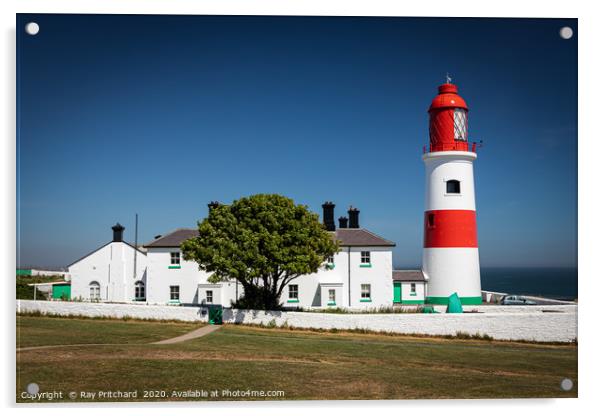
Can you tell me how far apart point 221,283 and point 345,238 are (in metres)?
5.90

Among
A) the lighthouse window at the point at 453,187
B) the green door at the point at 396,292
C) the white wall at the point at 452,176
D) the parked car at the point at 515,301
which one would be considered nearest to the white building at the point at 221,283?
the green door at the point at 396,292

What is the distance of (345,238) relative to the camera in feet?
81.3

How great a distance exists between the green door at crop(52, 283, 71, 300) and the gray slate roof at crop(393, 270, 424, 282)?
590 inches

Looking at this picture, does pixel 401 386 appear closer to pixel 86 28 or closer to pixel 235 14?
pixel 235 14

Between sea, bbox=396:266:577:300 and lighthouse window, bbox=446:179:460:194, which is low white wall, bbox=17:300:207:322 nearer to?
lighthouse window, bbox=446:179:460:194

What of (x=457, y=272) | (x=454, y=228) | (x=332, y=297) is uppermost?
(x=454, y=228)

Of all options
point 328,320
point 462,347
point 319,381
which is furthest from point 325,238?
point 319,381

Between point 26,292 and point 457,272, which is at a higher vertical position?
point 457,272

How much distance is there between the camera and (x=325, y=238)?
794 inches

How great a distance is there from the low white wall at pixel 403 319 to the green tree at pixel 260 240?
62.0 inches

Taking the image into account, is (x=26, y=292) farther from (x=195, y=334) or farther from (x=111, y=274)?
(x=195, y=334)

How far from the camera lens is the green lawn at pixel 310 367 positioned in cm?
1105

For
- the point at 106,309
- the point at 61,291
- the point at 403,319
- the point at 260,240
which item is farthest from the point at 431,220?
the point at 61,291

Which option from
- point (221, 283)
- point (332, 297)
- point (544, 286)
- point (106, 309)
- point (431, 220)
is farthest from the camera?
point (544, 286)
